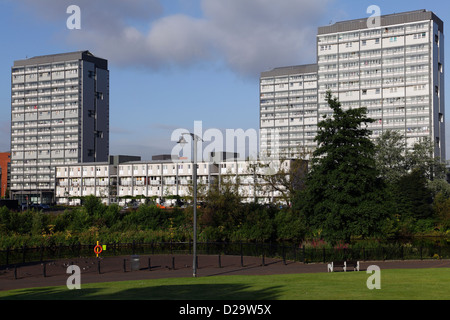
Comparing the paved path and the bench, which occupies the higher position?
the bench

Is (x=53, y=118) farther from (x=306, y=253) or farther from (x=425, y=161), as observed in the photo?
(x=306, y=253)

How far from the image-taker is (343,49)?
15212cm

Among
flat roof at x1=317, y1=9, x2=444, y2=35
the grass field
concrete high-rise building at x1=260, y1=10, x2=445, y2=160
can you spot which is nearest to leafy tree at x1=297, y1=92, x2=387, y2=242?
the grass field

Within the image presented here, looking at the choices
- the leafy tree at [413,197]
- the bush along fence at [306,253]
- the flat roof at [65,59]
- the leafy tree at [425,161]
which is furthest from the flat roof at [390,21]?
the bush along fence at [306,253]

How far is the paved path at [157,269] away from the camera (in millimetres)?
34000

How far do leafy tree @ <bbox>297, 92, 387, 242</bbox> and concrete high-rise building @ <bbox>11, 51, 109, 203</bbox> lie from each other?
470 feet

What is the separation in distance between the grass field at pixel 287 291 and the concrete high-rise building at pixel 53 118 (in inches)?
6323

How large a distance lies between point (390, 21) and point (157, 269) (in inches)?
4948

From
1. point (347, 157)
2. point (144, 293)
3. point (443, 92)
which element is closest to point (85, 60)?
point (443, 92)

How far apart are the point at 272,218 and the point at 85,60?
13061cm

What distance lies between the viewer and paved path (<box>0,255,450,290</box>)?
112ft

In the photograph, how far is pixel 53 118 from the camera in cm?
18600

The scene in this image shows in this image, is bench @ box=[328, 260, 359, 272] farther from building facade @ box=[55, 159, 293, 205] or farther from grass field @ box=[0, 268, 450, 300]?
building facade @ box=[55, 159, 293, 205]
